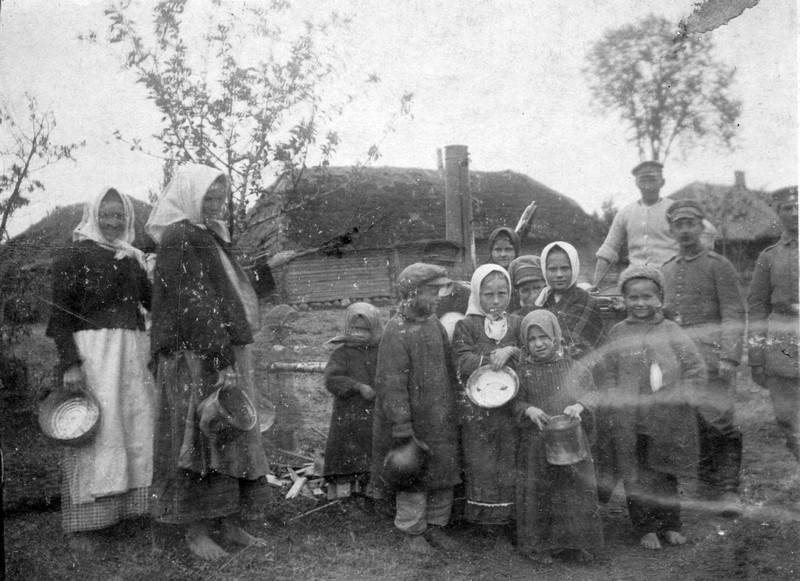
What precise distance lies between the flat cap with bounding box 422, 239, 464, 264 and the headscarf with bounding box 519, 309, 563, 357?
1640 mm

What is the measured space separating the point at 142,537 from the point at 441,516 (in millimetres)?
1713

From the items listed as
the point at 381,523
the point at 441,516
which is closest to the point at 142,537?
the point at 381,523

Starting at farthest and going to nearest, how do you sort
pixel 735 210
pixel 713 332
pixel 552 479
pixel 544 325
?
pixel 735 210 → pixel 713 332 → pixel 544 325 → pixel 552 479

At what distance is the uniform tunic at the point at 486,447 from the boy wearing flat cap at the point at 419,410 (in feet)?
0.28

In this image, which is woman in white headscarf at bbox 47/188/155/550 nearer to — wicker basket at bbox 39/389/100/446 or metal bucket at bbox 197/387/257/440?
wicker basket at bbox 39/389/100/446

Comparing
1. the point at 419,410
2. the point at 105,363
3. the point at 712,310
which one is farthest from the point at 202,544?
the point at 712,310

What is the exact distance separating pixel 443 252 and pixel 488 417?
6.24ft

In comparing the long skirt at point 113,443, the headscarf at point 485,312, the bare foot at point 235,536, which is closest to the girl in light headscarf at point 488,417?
the headscarf at point 485,312

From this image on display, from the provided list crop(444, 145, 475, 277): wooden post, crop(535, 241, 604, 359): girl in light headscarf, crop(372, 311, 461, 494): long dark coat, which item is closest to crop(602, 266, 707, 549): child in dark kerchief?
crop(535, 241, 604, 359): girl in light headscarf

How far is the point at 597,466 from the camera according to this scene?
3750mm

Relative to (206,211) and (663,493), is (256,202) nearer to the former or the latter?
(206,211)

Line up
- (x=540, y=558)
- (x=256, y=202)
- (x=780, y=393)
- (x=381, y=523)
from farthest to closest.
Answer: (x=256, y=202)
(x=780, y=393)
(x=381, y=523)
(x=540, y=558)

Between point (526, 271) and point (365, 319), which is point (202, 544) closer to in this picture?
point (365, 319)

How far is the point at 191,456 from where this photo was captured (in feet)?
11.0
